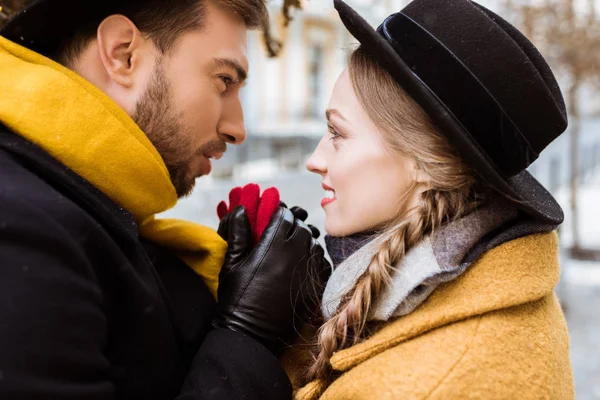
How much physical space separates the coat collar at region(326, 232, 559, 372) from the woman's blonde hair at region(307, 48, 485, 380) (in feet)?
0.24

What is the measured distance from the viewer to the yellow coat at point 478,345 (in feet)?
4.02

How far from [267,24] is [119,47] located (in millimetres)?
623

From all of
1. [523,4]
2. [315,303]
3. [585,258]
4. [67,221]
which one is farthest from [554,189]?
[67,221]

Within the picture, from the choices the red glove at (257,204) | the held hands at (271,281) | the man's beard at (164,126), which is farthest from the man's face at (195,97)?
the held hands at (271,281)

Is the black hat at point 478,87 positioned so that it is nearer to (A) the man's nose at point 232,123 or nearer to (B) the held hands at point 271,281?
(B) the held hands at point 271,281

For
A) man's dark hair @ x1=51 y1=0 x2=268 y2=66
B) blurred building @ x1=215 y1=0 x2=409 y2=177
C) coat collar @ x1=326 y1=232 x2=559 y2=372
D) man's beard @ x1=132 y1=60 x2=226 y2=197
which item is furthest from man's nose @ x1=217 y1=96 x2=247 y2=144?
blurred building @ x1=215 y1=0 x2=409 y2=177

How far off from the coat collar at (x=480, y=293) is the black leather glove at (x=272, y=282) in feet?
0.88

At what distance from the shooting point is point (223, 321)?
1607 mm

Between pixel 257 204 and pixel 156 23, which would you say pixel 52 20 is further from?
pixel 257 204

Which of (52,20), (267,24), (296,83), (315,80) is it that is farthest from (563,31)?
(315,80)

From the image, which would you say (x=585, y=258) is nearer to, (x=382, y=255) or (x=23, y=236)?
(x=382, y=255)

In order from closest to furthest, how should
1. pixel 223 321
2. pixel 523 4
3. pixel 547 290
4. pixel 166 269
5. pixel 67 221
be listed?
1. pixel 67 221
2. pixel 547 290
3. pixel 223 321
4. pixel 166 269
5. pixel 523 4

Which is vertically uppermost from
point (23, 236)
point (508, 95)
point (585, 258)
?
point (508, 95)

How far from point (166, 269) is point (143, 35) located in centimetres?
76
